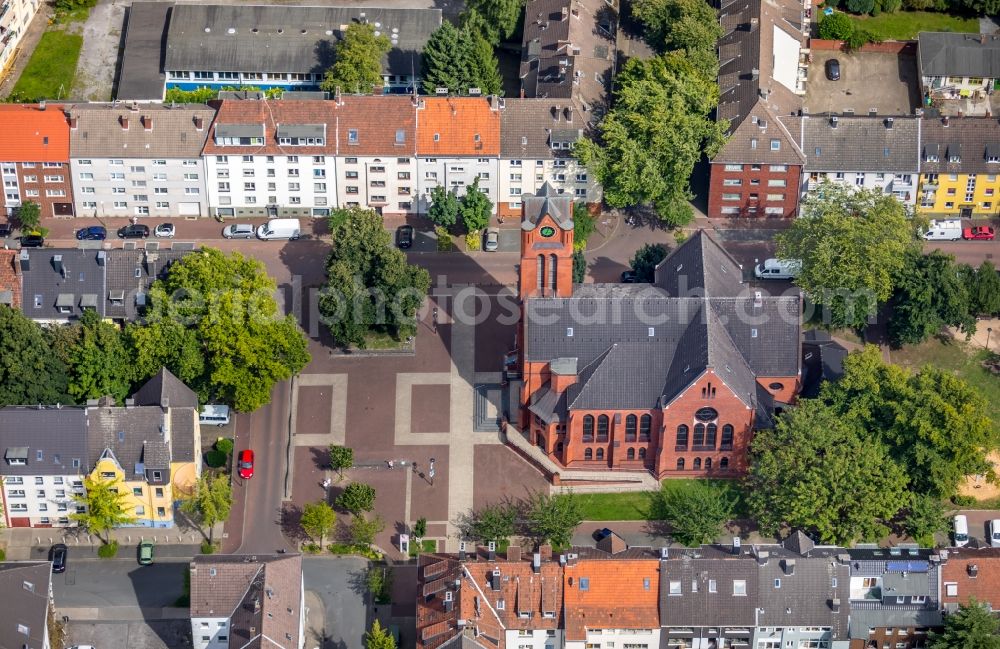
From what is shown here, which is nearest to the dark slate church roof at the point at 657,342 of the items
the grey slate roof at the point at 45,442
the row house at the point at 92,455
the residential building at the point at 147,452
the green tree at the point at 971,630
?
the green tree at the point at 971,630

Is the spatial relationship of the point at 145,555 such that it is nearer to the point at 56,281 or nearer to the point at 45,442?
the point at 45,442

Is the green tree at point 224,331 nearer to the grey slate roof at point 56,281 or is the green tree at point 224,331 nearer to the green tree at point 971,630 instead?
the grey slate roof at point 56,281

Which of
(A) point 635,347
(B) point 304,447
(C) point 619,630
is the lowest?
(C) point 619,630

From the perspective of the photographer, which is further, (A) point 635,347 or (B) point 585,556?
(A) point 635,347

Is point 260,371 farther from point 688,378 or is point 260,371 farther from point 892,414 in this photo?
point 892,414

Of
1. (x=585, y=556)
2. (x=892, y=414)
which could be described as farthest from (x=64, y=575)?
(x=892, y=414)

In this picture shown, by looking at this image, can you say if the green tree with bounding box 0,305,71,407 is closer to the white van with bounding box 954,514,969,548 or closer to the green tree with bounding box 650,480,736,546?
the green tree with bounding box 650,480,736,546

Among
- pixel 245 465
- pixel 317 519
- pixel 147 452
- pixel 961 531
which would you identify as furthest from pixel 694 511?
pixel 147 452
